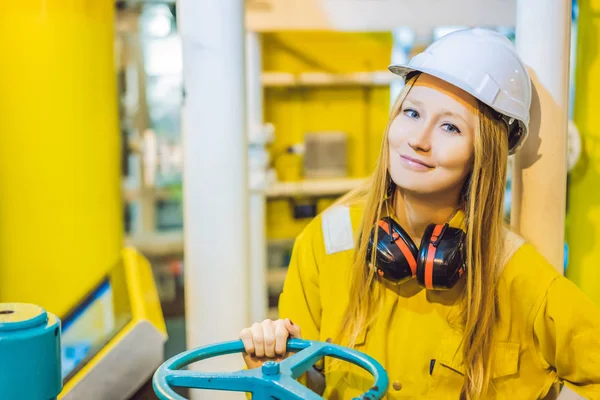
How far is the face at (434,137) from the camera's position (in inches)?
51.3

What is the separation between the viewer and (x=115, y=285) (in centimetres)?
230

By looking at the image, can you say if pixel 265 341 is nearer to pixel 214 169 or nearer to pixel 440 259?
pixel 440 259

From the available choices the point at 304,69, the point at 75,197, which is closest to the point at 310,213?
the point at 304,69

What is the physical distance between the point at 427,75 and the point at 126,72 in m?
3.68

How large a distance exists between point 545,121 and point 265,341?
0.80 metres

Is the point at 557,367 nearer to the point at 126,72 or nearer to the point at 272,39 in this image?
the point at 272,39

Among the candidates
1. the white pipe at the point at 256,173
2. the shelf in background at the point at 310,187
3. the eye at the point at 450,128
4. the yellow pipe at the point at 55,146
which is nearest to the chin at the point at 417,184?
the eye at the point at 450,128

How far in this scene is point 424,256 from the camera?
4.20ft

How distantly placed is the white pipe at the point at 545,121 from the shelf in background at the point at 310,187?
2.17m

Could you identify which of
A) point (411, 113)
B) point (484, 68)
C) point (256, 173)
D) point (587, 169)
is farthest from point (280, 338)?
point (256, 173)

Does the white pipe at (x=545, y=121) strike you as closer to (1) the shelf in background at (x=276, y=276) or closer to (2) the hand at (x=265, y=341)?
(2) the hand at (x=265, y=341)

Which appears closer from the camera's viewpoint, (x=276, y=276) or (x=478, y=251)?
(x=478, y=251)

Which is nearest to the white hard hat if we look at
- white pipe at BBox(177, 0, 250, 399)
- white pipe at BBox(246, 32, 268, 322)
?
white pipe at BBox(177, 0, 250, 399)

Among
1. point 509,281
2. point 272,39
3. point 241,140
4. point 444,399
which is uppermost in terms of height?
point 272,39
